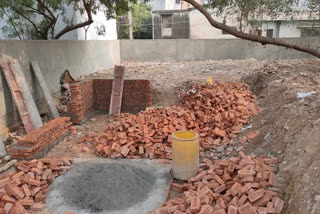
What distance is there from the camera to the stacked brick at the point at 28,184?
3.89 metres

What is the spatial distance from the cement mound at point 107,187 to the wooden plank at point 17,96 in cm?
248

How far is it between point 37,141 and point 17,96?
1811 mm

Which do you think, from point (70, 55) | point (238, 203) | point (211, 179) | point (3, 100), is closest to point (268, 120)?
point (211, 179)

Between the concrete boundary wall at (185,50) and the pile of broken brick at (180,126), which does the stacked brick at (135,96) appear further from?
the concrete boundary wall at (185,50)

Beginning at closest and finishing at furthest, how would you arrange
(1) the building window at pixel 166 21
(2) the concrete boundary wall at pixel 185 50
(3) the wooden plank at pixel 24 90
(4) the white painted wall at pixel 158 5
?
(3) the wooden plank at pixel 24 90, (2) the concrete boundary wall at pixel 185 50, (1) the building window at pixel 166 21, (4) the white painted wall at pixel 158 5

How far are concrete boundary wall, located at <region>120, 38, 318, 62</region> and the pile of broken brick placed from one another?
9359 millimetres

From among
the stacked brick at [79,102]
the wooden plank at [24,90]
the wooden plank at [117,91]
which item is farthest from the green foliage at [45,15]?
the wooden plank at [24,90]

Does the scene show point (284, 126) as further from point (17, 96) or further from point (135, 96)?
point (17, 96)

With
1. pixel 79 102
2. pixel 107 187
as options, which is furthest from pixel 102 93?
pixel 107 187

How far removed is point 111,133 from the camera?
6.48 m

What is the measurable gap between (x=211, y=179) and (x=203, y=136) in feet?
6.45

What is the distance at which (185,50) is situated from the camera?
54.4 feet

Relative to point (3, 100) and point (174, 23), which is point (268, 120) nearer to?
point (3, 100)

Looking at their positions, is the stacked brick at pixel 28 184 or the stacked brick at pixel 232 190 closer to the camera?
the stacked brick at pixel 232 190
